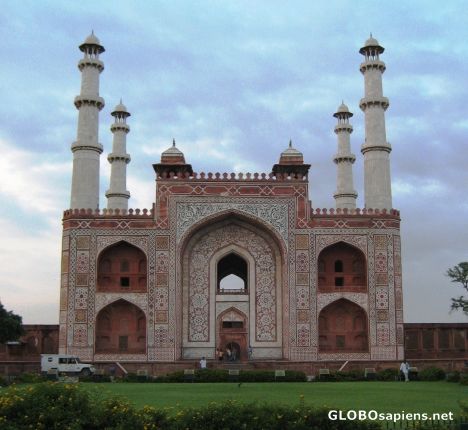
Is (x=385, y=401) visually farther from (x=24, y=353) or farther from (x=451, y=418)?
(x=24, y=353)

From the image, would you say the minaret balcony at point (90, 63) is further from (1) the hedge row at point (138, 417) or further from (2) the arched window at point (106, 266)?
(1) the hedge row at point (138, 417)

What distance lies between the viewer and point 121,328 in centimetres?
2892

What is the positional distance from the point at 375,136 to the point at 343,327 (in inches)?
299

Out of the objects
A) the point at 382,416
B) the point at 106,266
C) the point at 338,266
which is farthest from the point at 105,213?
the point at 382,416

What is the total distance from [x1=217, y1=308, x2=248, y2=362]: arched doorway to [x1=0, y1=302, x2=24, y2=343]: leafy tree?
734cm

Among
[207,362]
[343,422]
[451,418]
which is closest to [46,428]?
[343,422]

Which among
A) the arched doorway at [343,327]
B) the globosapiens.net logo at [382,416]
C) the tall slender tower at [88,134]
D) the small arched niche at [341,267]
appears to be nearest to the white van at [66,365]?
the tall slender tower at [88,134]

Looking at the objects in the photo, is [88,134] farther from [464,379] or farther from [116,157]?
[464,379]

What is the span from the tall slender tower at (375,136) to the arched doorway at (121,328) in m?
9.94

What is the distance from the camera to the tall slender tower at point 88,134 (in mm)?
29766

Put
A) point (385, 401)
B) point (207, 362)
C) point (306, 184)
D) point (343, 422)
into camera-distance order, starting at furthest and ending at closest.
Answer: point (306, 184) → point (207, 362) → point (385, 401) → point (343, 422)

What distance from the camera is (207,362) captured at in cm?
2758

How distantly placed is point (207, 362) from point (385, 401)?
13.9 meters

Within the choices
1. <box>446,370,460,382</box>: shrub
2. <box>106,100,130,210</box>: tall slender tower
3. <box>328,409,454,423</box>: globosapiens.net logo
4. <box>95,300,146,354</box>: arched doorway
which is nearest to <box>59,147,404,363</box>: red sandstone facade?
<box>95,300,146,354</box>: arched doorway
